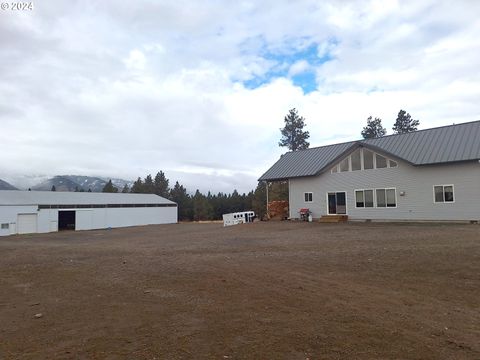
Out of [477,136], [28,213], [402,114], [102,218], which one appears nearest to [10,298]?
[477,136]

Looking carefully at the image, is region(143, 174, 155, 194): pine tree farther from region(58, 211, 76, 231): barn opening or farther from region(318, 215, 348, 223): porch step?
region(318, 215, 348, 223): porch step

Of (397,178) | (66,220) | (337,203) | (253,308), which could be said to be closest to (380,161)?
(397,178)

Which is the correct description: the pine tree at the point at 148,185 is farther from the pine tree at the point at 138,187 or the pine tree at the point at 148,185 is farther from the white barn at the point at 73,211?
the white barn at the point at 73,211

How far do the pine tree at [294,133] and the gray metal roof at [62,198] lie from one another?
2088cm

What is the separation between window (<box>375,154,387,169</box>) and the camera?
26422mm

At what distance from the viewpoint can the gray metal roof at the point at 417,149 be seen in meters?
23.2

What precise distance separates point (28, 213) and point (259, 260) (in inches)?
1372

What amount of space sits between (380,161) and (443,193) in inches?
180

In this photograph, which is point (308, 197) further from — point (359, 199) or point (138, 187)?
point (138, 187)

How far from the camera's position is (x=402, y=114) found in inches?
2224

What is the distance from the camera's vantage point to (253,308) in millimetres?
6527

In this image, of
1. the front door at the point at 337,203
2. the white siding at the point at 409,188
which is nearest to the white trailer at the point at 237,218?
the white siding at the point at 409,188

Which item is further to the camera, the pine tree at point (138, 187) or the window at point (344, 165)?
the pine tree at point (138, 187)

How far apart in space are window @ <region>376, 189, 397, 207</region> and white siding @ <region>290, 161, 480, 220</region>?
29 cm
